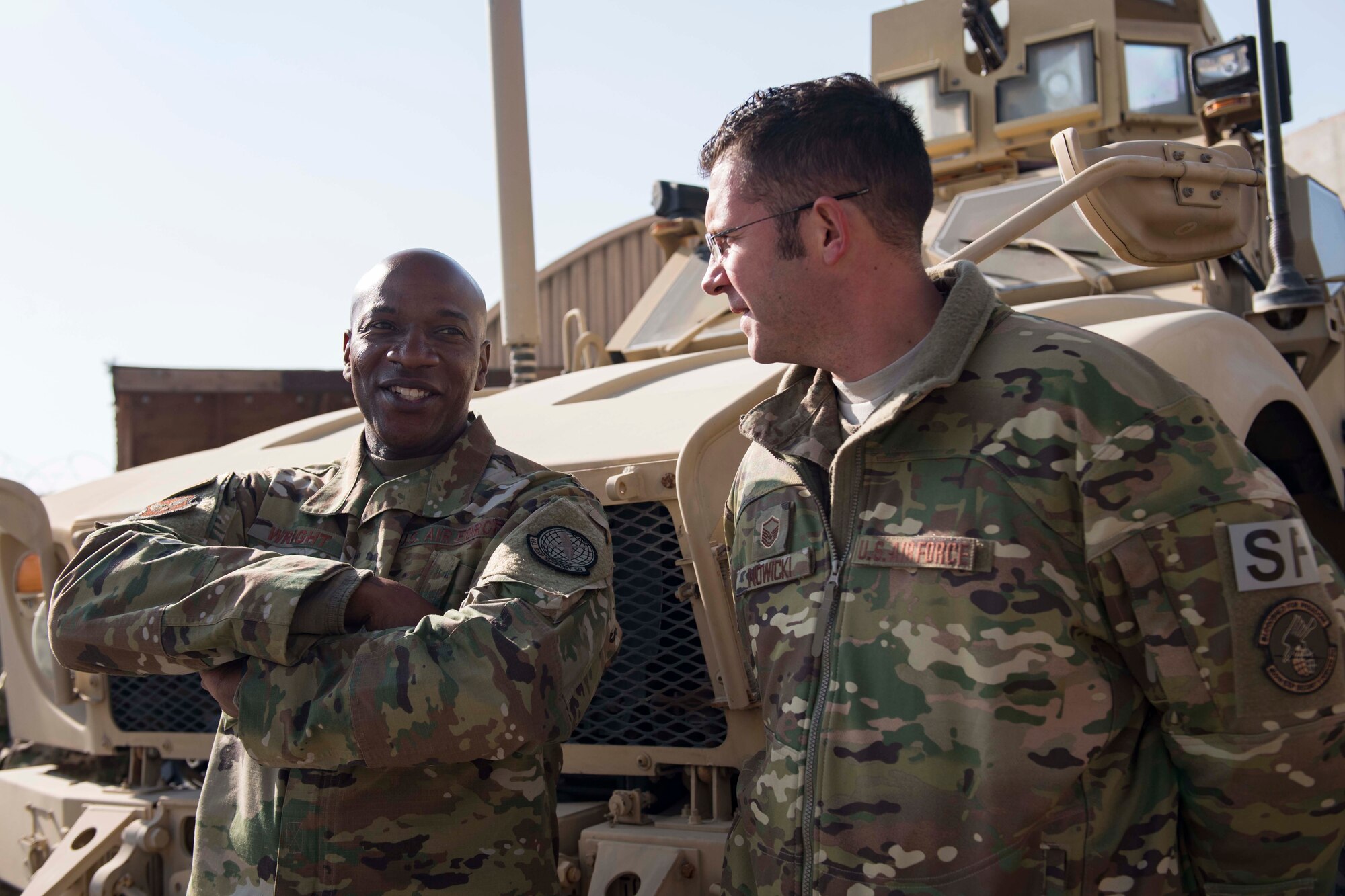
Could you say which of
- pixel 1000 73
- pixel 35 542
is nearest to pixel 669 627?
pixel 35 542

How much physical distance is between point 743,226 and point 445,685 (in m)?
0.72

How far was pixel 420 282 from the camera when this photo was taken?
1.99 meters

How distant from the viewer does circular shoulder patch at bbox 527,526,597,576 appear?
178cm

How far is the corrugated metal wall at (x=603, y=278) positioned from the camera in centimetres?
1033

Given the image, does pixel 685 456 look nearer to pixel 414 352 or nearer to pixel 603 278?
pixel 414 352

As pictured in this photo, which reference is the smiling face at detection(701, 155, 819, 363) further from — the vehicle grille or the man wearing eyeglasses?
the vehicle grille

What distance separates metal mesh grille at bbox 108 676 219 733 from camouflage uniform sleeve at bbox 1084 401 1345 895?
2167mm

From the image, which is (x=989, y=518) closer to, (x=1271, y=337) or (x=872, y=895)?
(x=872, y=895)

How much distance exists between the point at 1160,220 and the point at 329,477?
1498mm

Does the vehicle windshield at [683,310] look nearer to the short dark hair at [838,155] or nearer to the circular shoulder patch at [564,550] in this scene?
the circular shoulder patch at [564,550]

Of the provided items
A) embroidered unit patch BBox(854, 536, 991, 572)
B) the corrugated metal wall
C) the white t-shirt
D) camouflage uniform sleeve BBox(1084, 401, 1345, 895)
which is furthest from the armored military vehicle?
the corrugated metal wall

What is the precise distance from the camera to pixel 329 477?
6.85ft

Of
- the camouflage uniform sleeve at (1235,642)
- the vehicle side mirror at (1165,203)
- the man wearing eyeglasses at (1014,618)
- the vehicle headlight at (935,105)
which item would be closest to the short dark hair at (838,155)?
the man wearing eyeglasses at (1014,618)

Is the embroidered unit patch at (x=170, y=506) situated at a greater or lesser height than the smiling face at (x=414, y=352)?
lesser
